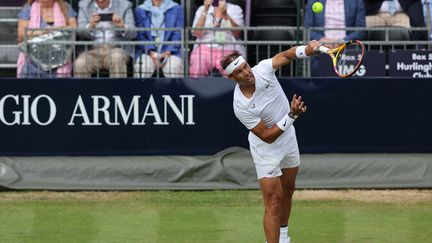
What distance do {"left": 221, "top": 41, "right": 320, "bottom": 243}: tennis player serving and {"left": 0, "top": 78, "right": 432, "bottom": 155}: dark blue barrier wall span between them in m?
3.67

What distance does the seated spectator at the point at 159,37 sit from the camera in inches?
480

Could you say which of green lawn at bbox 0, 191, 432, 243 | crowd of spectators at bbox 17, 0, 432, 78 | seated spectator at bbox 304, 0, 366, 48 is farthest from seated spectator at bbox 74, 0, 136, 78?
seated spectator at bbox 304, 0, 366, 48

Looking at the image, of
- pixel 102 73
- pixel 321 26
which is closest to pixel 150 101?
pixel 102 73

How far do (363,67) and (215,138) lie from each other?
213 centimetres

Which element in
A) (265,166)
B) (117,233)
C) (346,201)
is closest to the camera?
(265,166)

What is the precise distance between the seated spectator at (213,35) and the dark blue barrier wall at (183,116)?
1.05 feet

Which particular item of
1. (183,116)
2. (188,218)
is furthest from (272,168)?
Result: (183,116)

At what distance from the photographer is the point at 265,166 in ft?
26.8

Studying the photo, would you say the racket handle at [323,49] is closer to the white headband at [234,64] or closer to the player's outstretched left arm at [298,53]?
the player's outstretched left arm at [298,53]

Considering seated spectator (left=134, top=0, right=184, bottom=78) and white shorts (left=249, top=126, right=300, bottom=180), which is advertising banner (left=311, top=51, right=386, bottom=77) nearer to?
seated spectator (left=134, top=0, right=184, bottom=78)

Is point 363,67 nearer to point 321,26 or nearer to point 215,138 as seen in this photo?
point 321,26

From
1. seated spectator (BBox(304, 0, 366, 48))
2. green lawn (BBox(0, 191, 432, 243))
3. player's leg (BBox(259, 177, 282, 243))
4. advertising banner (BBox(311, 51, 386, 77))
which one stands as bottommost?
green lawn (BBox(0, 191, 432, 243))

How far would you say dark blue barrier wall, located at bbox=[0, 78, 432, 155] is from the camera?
39.2 ft

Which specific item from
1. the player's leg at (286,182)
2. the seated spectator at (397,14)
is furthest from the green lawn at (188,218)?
the seated spectator at (397,14)
